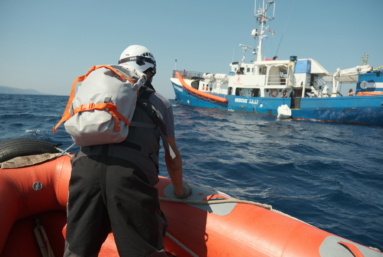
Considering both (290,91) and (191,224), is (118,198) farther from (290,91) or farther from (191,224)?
(290,91)

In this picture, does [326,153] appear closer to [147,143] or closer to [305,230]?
[305,230]

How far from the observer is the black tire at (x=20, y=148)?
2.30 metres

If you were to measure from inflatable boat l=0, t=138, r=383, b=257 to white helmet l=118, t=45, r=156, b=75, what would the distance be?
1.05 meters

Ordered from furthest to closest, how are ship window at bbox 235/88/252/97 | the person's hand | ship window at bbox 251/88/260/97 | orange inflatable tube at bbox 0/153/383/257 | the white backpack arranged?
1. ship window at bbox 235/88/252/97
2. ship window at bbox 251/88/260/97
3. the person's hand
4. orange inflatable tube at bbox 0/153/383/257
5. the white backpack

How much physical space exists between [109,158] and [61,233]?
1525mm

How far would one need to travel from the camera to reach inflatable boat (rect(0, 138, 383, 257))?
5.30 feet

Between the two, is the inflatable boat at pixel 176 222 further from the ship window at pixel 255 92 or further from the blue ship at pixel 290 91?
the ship window at pixel 255 92

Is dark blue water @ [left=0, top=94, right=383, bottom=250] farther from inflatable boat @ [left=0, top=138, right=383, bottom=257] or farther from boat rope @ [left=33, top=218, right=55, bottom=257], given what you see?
boat rope @ [left=33, top=218, right=55, bottom=257]

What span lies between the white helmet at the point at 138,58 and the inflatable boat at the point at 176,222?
1052mm

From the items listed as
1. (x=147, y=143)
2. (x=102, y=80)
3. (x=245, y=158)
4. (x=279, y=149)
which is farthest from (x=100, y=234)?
(x=279, y=149)

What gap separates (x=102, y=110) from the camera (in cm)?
121

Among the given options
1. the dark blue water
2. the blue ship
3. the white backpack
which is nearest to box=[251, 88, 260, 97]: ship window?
the blue ship

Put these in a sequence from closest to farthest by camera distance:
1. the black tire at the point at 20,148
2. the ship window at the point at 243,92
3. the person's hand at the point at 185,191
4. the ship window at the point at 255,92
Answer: the person's hand at the point at 185,191 → the black tire at the point at 20,148 → the ship window at the point at 255,92 → the ship window at the point at 243,92

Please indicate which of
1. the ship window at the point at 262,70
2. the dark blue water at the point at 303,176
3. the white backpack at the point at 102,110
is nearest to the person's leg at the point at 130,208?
the white backpack at the point at 102,110
